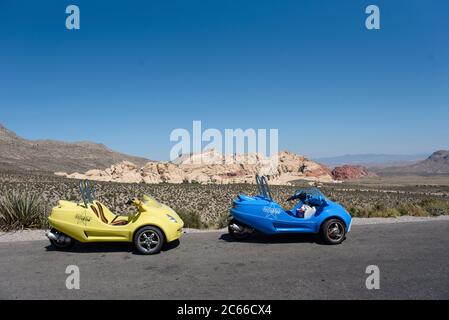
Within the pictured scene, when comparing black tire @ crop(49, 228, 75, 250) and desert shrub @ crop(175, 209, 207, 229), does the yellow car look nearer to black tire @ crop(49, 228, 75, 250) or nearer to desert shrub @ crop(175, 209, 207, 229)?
black tire @ crop(49, 228, 75, 250)

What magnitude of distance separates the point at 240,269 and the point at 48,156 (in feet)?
383

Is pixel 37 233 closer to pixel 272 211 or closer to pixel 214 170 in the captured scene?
pixel 272 211

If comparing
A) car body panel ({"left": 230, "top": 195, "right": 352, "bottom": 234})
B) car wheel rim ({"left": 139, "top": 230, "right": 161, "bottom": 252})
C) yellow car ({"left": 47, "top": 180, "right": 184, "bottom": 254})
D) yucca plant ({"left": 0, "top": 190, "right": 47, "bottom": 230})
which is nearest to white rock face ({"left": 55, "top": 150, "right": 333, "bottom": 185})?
yucca plant ({"left": 0, "top": 190, "right": 47, "bottom": 230})

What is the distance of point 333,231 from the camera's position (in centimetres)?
846

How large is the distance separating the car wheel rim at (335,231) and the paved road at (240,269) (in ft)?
0.88

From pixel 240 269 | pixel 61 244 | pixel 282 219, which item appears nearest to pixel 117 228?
pixel 61 244

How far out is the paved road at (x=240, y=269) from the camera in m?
5.45

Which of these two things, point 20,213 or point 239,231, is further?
point 20,213

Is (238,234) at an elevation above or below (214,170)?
below

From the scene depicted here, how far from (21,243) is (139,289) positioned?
4.85 m

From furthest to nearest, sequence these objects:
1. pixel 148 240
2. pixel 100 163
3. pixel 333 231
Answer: pixel 100 163 → pixel 333 231 → pixel 148 240

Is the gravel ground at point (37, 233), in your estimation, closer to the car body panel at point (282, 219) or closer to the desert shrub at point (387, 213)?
the desert shrub at point (387, 213)
